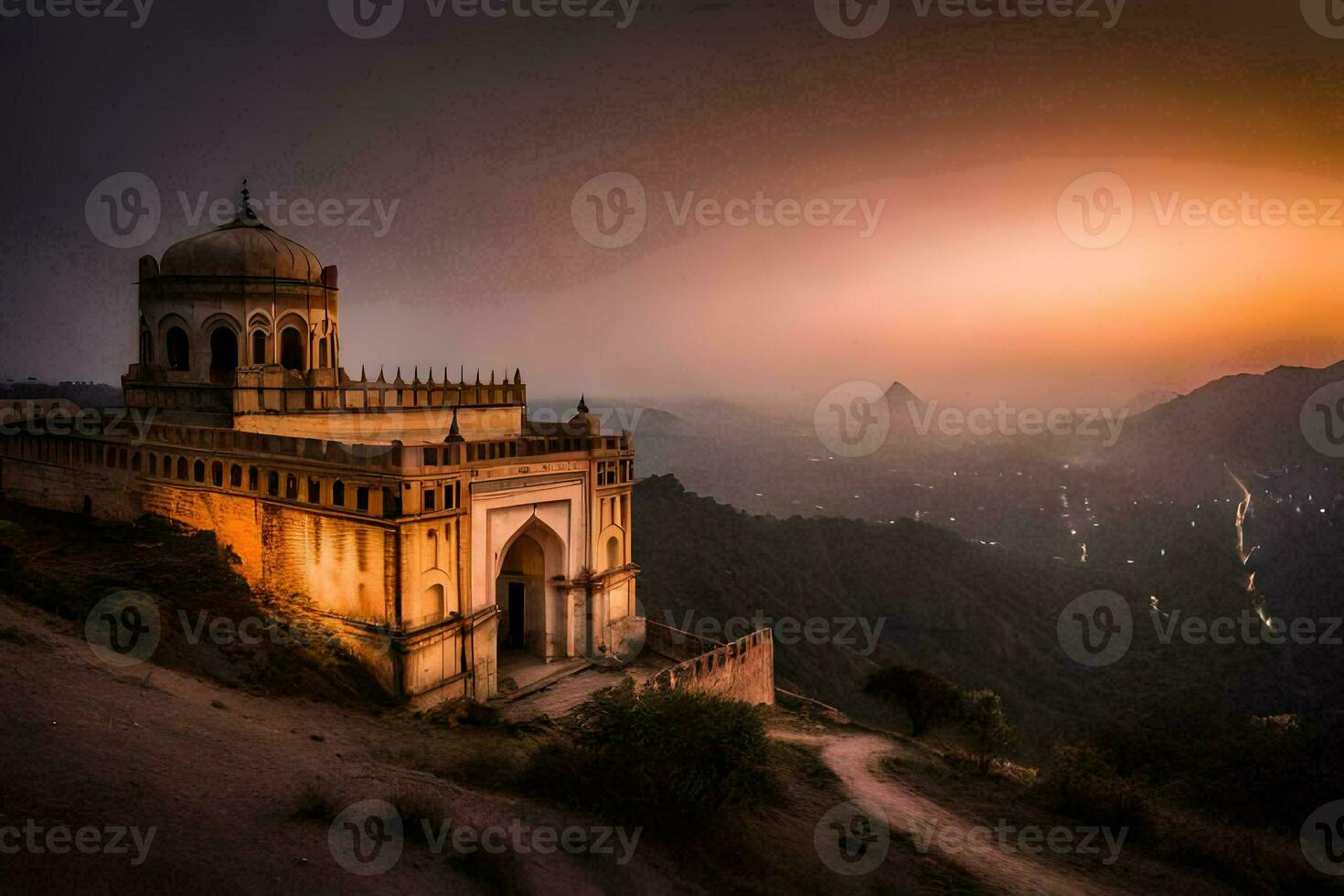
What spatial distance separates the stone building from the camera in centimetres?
1889

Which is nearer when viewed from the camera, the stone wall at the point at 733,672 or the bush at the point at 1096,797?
the bush at the point at 1096,797

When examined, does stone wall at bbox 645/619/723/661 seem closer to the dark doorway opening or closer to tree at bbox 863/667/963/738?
the dark doorway opening

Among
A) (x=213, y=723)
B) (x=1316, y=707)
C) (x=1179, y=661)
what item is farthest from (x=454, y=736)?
Answer: (x=1179, y=661)

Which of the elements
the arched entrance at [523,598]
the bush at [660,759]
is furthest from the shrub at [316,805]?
the arched entrance at [523,598]

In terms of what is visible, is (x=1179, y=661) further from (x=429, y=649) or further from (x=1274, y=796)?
(x=429, y=649)

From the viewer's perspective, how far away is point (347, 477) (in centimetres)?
1883

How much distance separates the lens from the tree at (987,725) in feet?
94.2

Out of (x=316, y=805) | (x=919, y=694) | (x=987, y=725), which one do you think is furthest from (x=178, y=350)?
(x=987, y=725)

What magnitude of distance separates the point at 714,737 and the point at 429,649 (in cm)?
781

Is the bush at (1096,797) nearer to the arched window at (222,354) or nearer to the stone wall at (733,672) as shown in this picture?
the stone wall at (733,672)

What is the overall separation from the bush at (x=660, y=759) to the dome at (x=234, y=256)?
60.5 ft

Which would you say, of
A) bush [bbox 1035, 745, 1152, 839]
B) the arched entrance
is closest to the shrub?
the arched entrance

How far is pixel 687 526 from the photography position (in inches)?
3211

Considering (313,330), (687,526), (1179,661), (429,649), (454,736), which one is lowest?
(1179,661)
